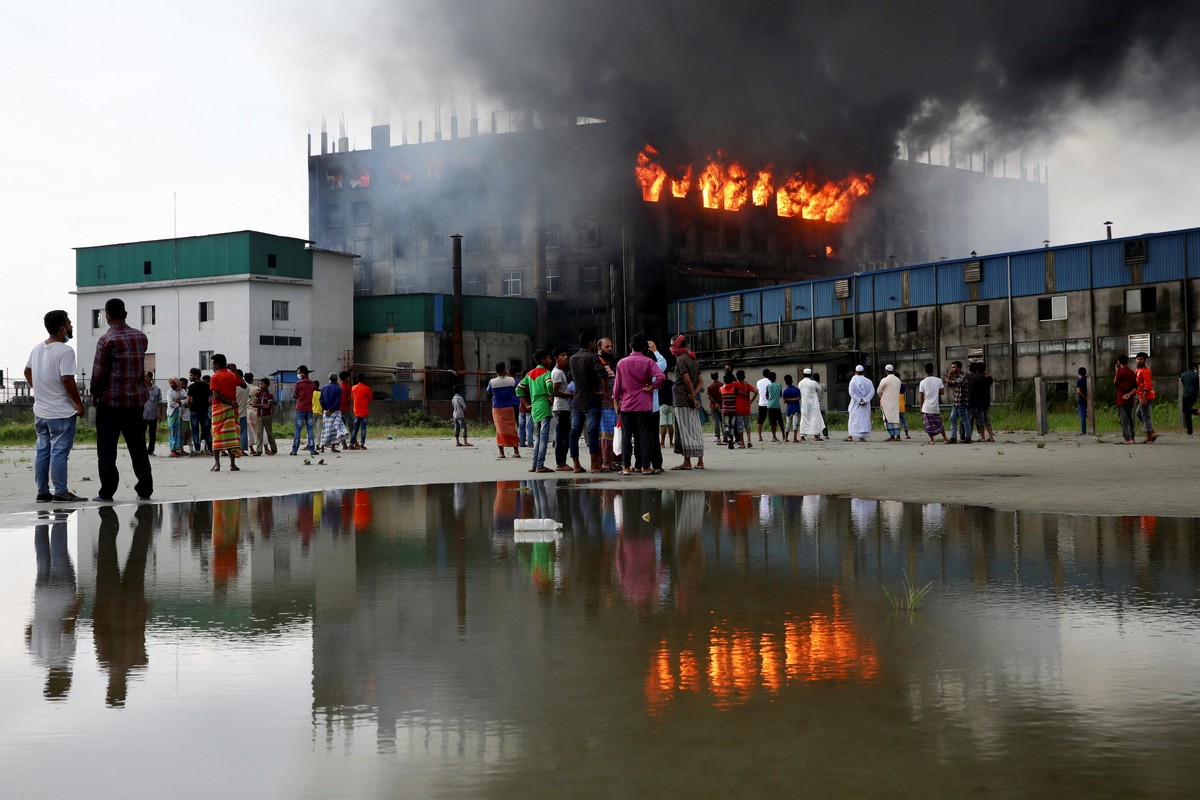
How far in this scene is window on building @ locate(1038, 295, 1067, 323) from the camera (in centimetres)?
5050

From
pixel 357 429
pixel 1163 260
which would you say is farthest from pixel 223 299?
pixel 1163 260

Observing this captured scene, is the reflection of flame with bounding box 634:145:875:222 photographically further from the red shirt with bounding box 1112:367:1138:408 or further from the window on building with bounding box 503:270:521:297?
the red shirt with bounding box 1112:367:1138:408

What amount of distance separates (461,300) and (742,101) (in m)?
20.2

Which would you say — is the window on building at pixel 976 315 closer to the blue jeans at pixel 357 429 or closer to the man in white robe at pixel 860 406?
the man in white robe at pixel 860 406

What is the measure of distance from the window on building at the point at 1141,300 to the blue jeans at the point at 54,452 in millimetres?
45639

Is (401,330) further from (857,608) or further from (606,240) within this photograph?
(857,608)

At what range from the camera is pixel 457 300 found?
6719 cm

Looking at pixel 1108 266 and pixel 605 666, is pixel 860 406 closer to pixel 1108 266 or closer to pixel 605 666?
pixel 605 666

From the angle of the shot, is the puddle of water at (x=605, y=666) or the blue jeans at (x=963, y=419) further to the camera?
the blue jeans at (x=963, y=419)

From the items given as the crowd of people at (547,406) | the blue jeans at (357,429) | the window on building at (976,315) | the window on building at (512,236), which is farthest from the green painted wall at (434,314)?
the blue jeans at (357,429)

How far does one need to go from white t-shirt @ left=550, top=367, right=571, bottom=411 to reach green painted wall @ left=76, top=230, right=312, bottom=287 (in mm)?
46380

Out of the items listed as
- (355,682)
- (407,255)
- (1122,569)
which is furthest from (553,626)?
(407,255)

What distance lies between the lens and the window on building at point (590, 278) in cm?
7012

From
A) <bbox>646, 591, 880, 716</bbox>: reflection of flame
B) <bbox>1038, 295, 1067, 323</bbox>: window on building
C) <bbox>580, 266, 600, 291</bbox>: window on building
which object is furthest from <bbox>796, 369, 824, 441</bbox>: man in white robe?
<bbox>580, 266, 600, 291</bbox>: window on building
